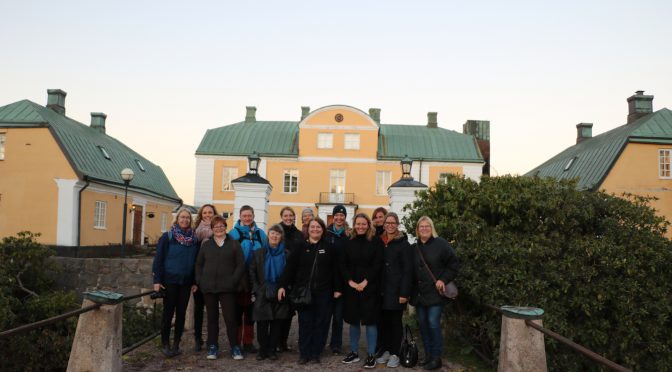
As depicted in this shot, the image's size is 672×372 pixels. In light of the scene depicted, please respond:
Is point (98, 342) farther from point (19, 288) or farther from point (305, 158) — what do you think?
point (305, 158)

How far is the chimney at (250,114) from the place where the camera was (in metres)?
35.2

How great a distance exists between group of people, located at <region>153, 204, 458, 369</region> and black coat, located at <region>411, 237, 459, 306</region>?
11 millimetres

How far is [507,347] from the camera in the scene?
16.7 ft

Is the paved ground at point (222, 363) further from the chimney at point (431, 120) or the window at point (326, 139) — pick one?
the chimney at point (431, 120)

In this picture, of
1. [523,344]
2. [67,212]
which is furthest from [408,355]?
[67,212]

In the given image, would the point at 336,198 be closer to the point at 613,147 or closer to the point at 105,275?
the point at 613,147

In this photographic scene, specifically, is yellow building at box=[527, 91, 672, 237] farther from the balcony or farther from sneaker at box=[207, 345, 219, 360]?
sneaker at box=[207, 345, 219, 360]

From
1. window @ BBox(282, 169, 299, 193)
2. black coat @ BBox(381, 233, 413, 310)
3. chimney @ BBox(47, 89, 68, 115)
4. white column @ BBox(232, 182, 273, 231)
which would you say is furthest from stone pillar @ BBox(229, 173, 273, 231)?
window @ BBox(282, 169, 299, 193)

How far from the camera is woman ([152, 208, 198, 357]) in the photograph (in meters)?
6.32

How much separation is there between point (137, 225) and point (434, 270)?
78.0 ft

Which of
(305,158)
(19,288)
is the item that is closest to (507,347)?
(19,288)

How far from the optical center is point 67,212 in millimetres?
→ 19984

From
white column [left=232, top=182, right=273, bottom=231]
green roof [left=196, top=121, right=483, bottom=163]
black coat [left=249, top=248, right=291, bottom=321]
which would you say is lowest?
black coat [left=249, top=248, right=291, bottom=321]

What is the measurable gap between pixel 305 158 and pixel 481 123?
13627mm
